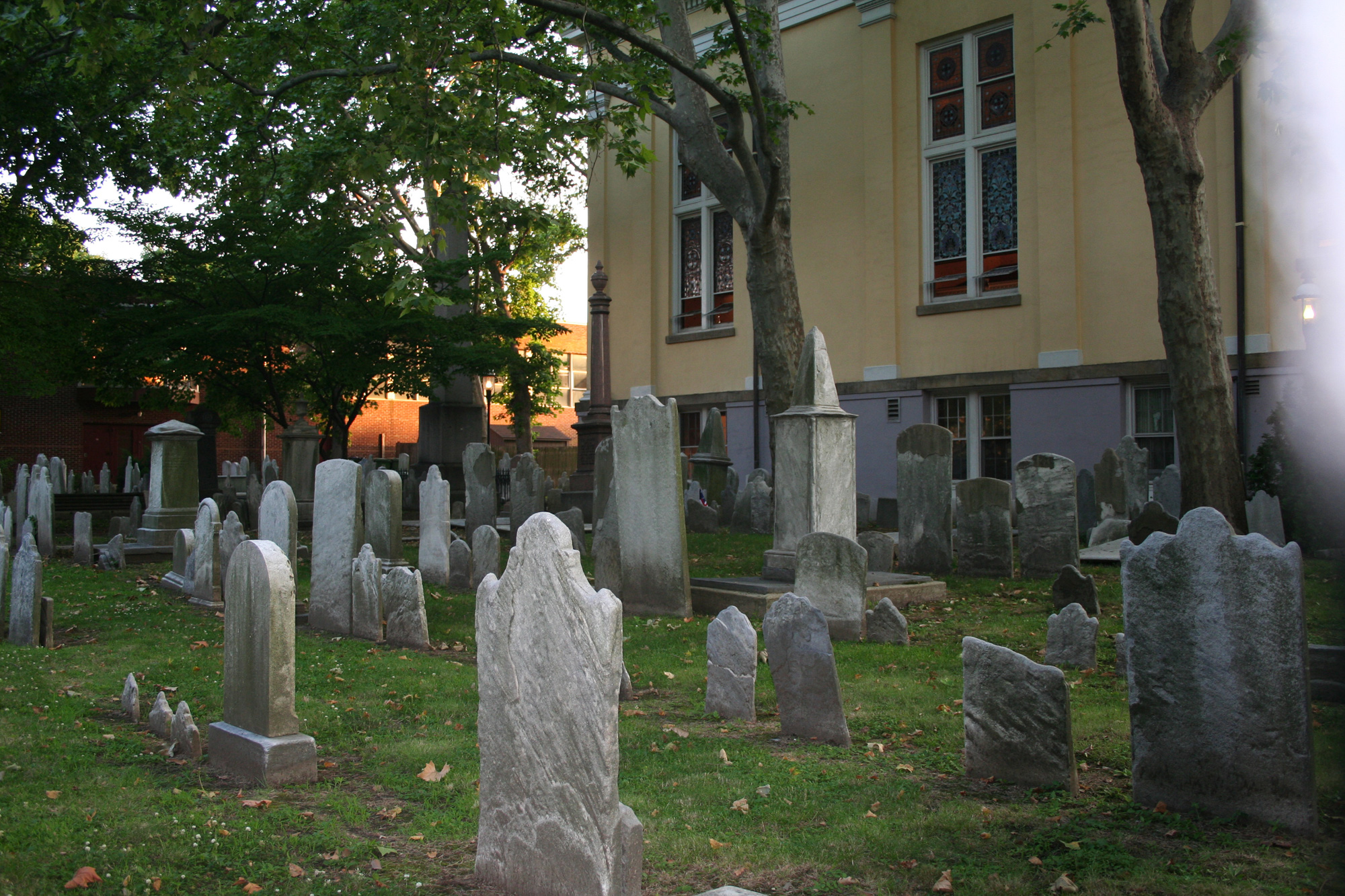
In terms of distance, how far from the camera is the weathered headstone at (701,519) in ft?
57.2

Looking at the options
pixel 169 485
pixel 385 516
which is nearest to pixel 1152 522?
pixel 385 516

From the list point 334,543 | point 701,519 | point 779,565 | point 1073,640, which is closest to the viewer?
point 1073,640

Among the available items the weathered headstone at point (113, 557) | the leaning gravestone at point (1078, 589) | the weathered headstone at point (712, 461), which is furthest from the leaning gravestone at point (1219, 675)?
the weathered headstone at point (712, 461)

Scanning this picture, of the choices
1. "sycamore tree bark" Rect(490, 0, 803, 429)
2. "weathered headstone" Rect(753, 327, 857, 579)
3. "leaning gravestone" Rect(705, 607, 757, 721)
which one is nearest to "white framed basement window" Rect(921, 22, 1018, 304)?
"sycamore tree bark" Rect(490, 0, 803, 429)

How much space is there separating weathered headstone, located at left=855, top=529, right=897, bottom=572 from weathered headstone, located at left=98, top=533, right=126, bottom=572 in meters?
9.61

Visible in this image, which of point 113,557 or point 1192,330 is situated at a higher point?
point 1192,330

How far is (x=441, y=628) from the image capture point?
919 centimetres

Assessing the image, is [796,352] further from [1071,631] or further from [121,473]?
[121,473]

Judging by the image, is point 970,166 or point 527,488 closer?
point 527,488

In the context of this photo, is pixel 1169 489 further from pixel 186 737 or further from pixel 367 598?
pixel 186 737

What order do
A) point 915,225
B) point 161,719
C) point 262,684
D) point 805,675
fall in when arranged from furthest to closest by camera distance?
1. point 915,225
2. point 161,719
3. point 805,675
4. point 262,684

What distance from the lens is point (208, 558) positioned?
10.7 m

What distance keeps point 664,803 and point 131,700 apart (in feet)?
11.8

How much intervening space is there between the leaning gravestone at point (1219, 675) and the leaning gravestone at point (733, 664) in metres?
2.25
